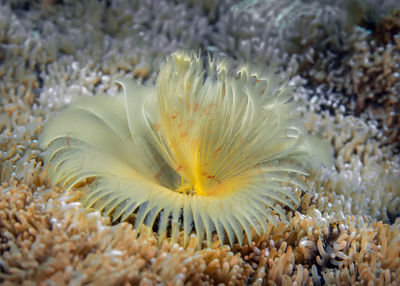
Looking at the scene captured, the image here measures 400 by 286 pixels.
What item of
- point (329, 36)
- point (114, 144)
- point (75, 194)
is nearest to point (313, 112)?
point (329, 36)

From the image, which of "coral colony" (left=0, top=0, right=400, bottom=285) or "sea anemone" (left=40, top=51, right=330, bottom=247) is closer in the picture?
"coral colony" (left=0, top=0, right=400, bottom=285)

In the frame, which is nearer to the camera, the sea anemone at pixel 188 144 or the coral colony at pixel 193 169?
the coral colony at pixel 193 169

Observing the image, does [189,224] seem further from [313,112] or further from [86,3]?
[86,3]

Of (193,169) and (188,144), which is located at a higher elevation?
(188,144)
